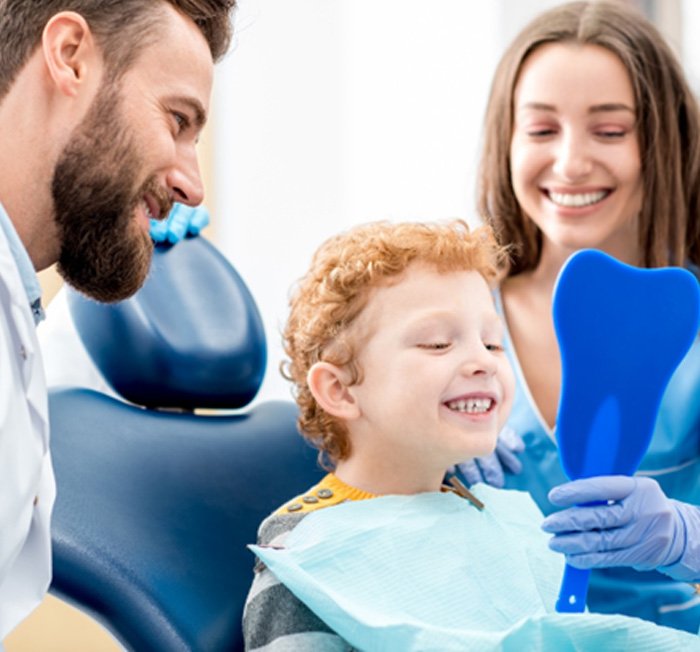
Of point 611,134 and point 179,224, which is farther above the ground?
point 611,134

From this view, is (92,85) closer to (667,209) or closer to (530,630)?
(530,630)

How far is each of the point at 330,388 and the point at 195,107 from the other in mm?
362

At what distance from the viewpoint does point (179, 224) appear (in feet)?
5.66

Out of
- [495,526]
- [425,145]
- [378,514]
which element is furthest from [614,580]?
[425,145]

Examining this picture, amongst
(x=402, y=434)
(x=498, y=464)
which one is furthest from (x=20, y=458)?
(x=498, y=464)

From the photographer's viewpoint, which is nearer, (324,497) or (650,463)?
(324,497)

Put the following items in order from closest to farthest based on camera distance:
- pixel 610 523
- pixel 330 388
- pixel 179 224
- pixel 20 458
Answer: pixel 20 458, pixel 610 523, pixel 330 388, pixel 179 224

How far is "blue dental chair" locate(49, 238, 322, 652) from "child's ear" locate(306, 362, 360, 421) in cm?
21

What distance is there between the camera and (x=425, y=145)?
11.0 ft

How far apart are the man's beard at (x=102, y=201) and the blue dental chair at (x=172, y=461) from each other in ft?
0.74

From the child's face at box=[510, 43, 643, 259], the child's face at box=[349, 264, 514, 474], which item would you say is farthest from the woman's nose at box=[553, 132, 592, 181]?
the child's face at box=[349, 264, 514, 474]

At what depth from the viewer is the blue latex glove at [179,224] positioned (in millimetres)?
1700

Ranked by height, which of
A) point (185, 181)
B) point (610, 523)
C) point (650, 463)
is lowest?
point (650, 463)

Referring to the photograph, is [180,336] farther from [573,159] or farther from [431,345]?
[573,159]
